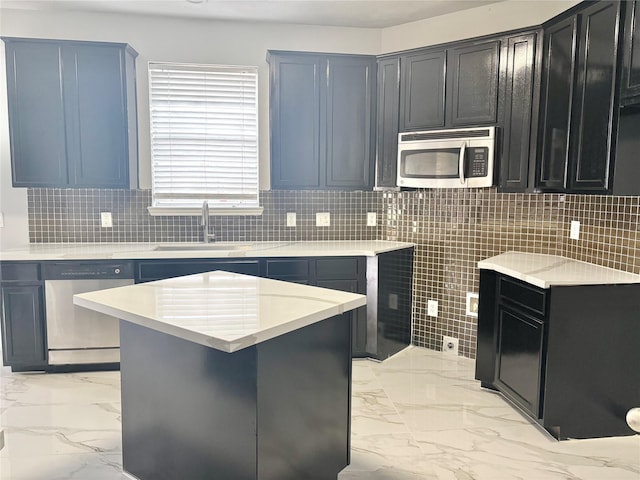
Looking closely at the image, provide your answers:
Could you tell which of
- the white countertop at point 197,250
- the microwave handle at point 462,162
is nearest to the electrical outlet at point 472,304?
the white countertop at point 197,250

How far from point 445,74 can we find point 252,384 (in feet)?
9.09

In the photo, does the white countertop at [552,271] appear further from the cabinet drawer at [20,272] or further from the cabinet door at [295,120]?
the cabinet drawer at [20,272]

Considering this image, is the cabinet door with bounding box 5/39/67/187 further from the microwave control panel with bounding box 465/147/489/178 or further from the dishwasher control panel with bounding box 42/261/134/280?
the microwave control panel with bounding box 465/147/489/178

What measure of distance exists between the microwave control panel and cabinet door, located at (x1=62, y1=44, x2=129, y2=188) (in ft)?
8.38

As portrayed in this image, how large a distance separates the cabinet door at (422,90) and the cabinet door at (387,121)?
6 cm

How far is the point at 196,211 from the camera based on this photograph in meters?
4.07

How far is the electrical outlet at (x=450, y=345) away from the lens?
397 cm

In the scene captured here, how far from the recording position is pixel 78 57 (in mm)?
3588

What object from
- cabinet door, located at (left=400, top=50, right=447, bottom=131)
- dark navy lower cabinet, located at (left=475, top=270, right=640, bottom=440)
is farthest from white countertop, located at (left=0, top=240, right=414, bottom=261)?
dark navy lower cabinet, located at (left=475, top=270, right=640, bottom=440)

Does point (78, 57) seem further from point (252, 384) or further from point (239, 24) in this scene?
point (252, 384)

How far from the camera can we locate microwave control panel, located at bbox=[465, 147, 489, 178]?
11.2 feet

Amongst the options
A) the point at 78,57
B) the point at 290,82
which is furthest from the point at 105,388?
the point at 290,82

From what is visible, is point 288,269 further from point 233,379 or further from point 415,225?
point 233,379

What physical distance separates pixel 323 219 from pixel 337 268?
68 centimetres
